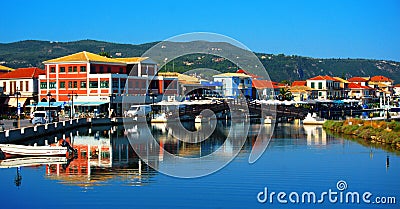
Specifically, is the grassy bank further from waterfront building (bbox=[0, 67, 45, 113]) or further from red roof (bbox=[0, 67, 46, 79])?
red roof (bbox=[0, 67, 46, 79])

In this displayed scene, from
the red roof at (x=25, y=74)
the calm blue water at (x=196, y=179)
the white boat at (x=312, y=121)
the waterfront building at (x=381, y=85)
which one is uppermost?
the waterfront building at (x=381, y=85)

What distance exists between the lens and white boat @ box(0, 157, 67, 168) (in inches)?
1220

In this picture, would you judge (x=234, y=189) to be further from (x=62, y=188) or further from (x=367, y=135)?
(x=367, y=135)

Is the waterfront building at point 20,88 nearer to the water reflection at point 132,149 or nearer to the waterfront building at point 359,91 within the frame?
the water reflection at point 132,149

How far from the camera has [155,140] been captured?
45969mm

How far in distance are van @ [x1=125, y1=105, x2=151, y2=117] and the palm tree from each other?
120 ft

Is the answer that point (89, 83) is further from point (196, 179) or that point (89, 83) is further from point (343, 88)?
point (343, 88)

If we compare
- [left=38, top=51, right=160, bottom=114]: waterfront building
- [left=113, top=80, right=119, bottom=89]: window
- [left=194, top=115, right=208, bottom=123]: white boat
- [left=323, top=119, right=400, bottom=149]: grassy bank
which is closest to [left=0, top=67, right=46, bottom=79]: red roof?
[left=38, top=51, right=160, bottom=114]: waterfront building

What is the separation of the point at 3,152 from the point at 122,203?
1373 centimetres

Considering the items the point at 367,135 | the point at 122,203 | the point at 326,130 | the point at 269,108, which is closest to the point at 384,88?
the point at 269,108

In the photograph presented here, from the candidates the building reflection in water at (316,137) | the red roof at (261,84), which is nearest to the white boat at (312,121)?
the building reflection in water at (316,137)

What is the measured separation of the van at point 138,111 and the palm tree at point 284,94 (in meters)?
36.7

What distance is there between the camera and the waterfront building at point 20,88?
72312 mm

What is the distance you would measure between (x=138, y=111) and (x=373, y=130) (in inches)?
1198
